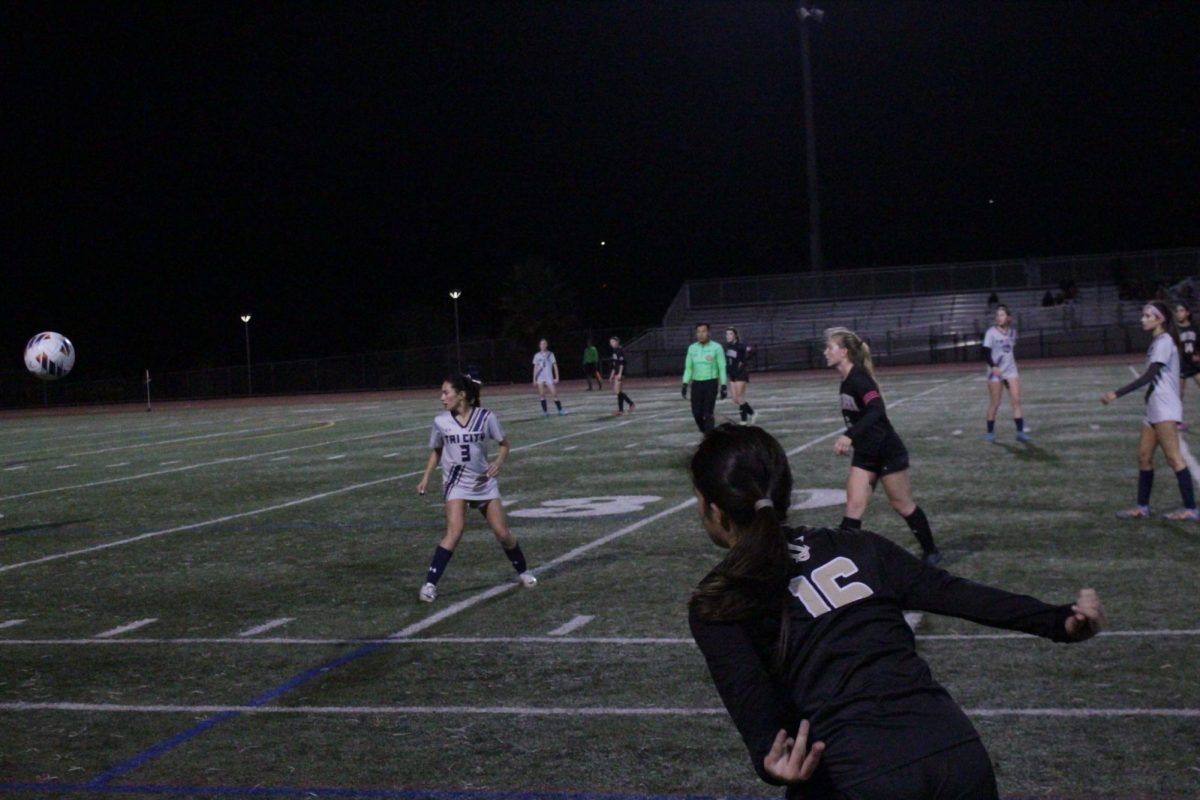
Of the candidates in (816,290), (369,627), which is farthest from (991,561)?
(816,290)

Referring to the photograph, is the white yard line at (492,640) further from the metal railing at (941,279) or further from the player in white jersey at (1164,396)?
the metal railing at (941,279)

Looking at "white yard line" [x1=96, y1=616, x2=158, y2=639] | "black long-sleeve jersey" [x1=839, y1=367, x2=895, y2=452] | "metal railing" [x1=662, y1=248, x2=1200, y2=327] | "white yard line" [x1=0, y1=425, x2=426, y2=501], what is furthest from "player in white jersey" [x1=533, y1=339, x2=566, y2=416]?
"metal railing" [x1=662, y1=248, x2=1200, y2=327]

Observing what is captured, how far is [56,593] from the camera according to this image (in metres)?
10.0

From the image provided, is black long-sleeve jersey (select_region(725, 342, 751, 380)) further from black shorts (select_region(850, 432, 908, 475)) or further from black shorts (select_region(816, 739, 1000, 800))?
black shorts (select_region(816, 739, 1000, 800))

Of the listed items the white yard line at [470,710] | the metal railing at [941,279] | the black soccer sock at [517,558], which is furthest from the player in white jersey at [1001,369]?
the metal railing at [941,279]

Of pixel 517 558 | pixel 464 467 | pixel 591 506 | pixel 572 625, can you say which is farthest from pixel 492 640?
pixel 591 506

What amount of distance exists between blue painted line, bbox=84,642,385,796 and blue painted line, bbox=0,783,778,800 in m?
0.14

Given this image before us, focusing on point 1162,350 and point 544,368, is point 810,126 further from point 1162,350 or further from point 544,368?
point 1162,350

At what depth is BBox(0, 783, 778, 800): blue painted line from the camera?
16.4ft

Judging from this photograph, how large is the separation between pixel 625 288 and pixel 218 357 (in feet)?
137

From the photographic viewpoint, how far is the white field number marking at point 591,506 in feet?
43.3

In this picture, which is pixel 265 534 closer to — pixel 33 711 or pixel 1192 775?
pixel 33 711

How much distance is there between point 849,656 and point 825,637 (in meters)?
0.06

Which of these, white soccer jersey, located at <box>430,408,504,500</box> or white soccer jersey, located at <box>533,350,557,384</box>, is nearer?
white soccer jersey, located at <box>430,408,504,500</box>
